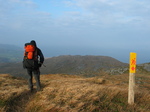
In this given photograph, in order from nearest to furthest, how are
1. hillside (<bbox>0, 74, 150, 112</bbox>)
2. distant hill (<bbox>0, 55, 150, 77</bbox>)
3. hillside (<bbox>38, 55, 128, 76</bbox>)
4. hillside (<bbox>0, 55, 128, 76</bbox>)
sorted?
hillside (<bbox>0, 74, 150, 112</bbox>)
distant hill (<bbox>0, 55, 150, 77</bbox>)
hillside (<bbox>0, 55, 128, 76</bbox>)
hillside (<bbox>38, 55, 128, 76</bbox>)

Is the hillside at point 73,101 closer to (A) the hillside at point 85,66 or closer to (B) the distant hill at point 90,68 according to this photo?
(B) the distant hill at point 90,68

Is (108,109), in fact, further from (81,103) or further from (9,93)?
(9,93)

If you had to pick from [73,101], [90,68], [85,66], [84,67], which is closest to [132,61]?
[73,101]

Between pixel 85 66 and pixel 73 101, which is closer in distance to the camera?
pixel 73 101

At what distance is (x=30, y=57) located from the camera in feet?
23.7

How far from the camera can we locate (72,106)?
566cm

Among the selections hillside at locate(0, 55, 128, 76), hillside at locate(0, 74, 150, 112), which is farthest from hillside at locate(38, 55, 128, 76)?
hillside at locate(0, 74, 150, 112)

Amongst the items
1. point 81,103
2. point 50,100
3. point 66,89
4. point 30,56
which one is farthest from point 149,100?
point 30,56

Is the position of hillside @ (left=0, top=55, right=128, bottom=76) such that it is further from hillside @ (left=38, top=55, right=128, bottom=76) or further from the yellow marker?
the yellow marker

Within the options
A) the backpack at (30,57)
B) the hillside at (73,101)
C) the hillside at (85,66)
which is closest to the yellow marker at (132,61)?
the hillside at (73,101)

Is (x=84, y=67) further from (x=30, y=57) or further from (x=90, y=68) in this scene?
(x=30, y=57)

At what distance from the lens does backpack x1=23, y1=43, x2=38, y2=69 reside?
7203 mm

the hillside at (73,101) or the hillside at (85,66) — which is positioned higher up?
the hillside at (73,101)

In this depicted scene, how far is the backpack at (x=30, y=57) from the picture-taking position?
720 centimetres
